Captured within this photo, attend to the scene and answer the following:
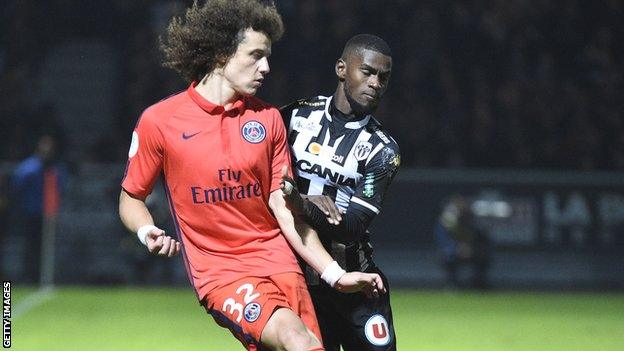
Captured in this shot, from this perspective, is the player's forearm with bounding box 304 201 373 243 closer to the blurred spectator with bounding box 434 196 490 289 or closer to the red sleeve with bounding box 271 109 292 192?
the red sleeve with bounding box 271 109 292 192

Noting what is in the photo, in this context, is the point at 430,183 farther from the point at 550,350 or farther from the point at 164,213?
the point at 550,350

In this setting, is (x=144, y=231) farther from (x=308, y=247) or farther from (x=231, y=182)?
(x=308, y=247)

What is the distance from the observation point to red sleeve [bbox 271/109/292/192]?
19.1 feet

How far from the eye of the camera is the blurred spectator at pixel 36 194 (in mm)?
16984

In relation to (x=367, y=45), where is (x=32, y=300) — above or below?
below

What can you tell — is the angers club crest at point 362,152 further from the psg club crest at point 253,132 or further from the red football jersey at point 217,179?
the psg club crest at point 253,132

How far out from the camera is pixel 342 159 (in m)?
6.35

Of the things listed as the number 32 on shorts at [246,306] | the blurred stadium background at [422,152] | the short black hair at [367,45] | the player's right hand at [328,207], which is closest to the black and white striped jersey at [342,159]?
the player's right hand at [328,207]

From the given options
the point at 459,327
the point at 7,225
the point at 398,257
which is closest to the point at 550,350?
the point at 459,327

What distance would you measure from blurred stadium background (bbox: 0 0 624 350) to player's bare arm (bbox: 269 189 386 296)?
589 cm

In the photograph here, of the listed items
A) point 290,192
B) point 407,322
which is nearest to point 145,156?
point 290,192

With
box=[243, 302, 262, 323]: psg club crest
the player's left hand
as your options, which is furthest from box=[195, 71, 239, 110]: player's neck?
box=[243, 302, 262, 323]: psg club crest

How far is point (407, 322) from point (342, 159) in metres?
7.45

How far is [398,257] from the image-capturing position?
664 inches
